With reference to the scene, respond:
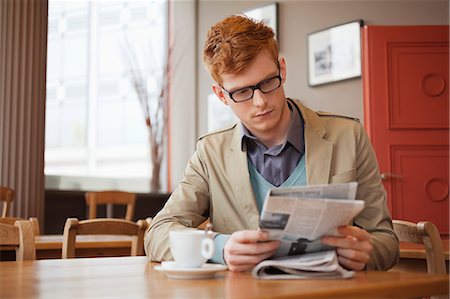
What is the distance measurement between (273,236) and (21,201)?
12.0 feet

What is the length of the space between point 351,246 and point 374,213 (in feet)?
0.94

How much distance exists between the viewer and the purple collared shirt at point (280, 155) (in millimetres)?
1683

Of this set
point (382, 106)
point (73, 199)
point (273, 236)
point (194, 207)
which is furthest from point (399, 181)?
point (273, 236)

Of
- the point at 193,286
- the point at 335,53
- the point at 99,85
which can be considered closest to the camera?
the point at 193,286

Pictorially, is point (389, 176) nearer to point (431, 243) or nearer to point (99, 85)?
point (99, 85)

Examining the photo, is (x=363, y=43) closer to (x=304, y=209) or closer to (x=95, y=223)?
(x=95, y=223)

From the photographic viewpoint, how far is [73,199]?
213 inches

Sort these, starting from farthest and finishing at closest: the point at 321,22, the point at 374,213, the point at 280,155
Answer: the point at 321,22 < the point at 280,155 < the point at 374,213

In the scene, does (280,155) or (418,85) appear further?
(418,85)

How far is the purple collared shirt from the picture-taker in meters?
1.68

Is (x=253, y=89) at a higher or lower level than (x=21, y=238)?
higher

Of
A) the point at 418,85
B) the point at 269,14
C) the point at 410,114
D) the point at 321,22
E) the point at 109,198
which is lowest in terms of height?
the point at 109,198

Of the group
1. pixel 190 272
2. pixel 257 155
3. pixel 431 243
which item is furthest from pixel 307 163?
pixel 190 272

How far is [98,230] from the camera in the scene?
7.80 feet
